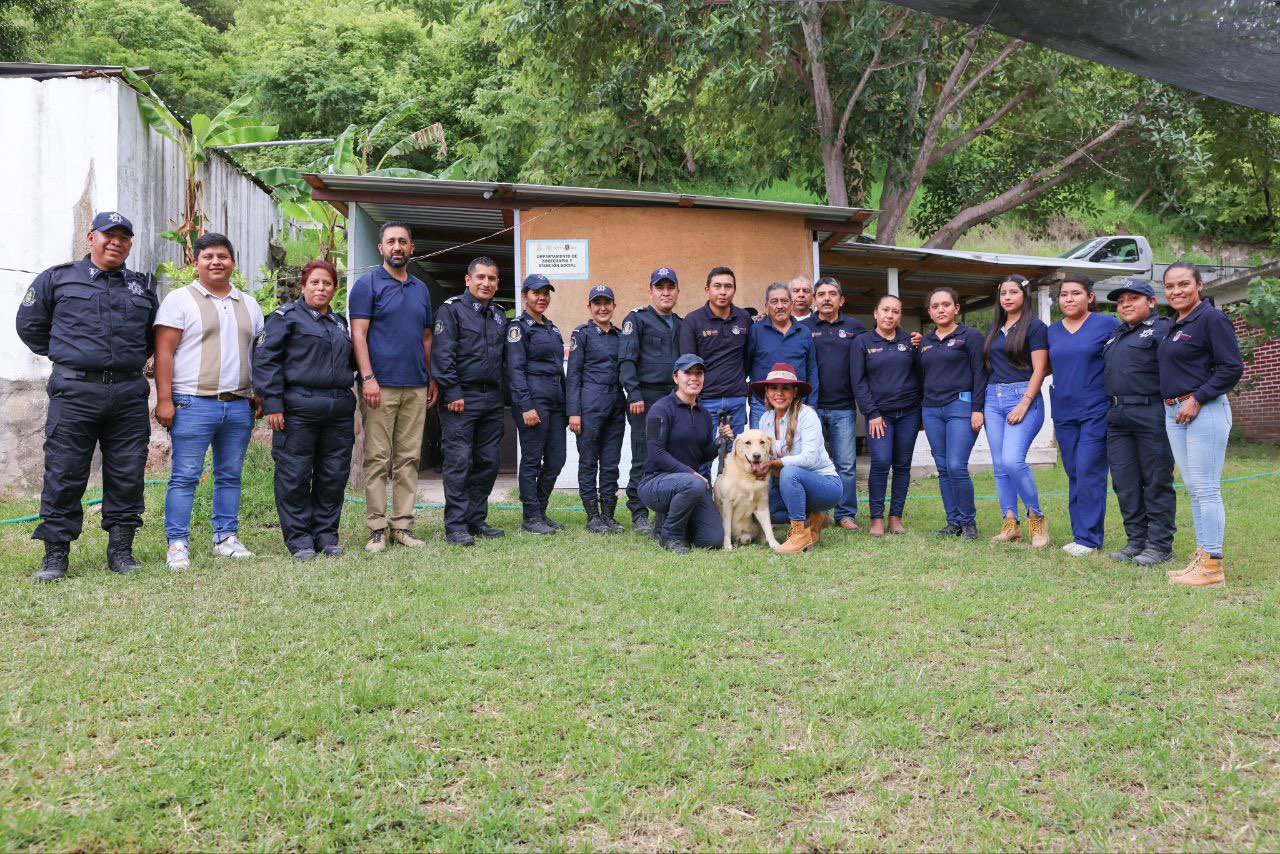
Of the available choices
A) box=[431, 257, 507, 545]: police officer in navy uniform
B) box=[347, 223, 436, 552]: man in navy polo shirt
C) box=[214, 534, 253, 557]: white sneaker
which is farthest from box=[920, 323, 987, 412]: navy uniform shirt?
box=[214, 534, 253, 557]: white sneaker

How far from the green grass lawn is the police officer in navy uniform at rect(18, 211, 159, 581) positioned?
347 millimetres

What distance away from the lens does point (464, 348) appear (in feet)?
19.8

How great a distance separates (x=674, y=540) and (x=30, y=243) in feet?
23.5

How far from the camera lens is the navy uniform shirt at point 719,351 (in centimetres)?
662

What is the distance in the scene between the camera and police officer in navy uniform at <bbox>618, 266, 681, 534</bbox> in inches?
256

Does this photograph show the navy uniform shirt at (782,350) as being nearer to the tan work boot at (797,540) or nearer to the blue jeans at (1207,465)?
the tan work boot at (797,540)

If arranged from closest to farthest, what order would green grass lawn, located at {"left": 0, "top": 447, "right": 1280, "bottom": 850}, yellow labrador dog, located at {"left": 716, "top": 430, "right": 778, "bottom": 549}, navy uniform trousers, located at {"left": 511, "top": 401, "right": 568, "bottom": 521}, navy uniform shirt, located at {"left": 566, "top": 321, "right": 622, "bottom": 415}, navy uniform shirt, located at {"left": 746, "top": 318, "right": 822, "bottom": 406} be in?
green grass lawn, located at {"left": 0, "top": 447, "right": 1280, "bottom": 850} < yellow labrador dog, located at {"left": 716, "top": 430, "right": 778, "bottom": 549} < navy uniform trousers, located at {"left": 511, "top": 401, "right": 568, "bottom": 521} < navy uniform shirt, located at {"left": 566, "top": 321, "right": 622, "bottom": 415} < navy uniform shirt, located at {"left": 746, "top": 318, "right": 822, "bottom": 406}

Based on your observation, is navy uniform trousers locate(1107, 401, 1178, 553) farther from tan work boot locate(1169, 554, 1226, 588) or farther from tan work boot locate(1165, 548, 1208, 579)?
tan work boot locate(1169, 554, 1226, 588)

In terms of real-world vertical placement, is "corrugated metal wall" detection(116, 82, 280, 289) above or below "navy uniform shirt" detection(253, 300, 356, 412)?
above

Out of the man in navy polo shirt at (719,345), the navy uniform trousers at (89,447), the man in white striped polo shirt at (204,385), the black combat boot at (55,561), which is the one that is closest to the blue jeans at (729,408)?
the man in navy polo shirt at (719,345)

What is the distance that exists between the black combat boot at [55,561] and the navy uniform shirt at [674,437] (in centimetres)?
368

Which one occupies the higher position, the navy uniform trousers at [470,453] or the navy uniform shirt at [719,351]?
the navy uniform shirt at [719,351]

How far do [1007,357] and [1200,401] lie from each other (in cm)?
142

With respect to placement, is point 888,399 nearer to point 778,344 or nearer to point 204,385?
point 778,344
